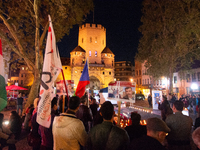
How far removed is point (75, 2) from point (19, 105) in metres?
9.63

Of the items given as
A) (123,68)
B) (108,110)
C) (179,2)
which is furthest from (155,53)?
(123,68)

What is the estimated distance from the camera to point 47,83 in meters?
3.05

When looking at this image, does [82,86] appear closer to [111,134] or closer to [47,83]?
[47,83]

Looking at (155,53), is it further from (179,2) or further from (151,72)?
(179,2)

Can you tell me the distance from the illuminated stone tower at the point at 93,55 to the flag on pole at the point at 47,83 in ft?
154

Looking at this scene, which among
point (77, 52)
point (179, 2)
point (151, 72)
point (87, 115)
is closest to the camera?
point (87, 115)

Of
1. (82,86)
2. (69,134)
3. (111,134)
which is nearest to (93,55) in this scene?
(82,86)

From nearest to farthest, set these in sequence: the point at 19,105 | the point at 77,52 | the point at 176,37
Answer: the point at 19,105, the point at 176,37, the point at 77,52

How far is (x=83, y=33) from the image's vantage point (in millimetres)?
52781

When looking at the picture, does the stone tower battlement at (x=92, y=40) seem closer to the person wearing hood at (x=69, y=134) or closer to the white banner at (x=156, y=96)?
the white banner at (x=156, y=96)

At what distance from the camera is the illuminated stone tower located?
51.2 meters

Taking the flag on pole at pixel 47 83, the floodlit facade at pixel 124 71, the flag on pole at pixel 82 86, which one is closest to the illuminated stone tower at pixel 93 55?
the floodlit facade at pixel 124 71

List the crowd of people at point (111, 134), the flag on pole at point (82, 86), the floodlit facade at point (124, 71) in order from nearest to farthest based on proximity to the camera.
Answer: the crowd of people at point (111, 134), the flag on pole at point (82, 86), the floodlit facade at point (124, 71)

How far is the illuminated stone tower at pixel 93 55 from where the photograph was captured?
51.2 m
